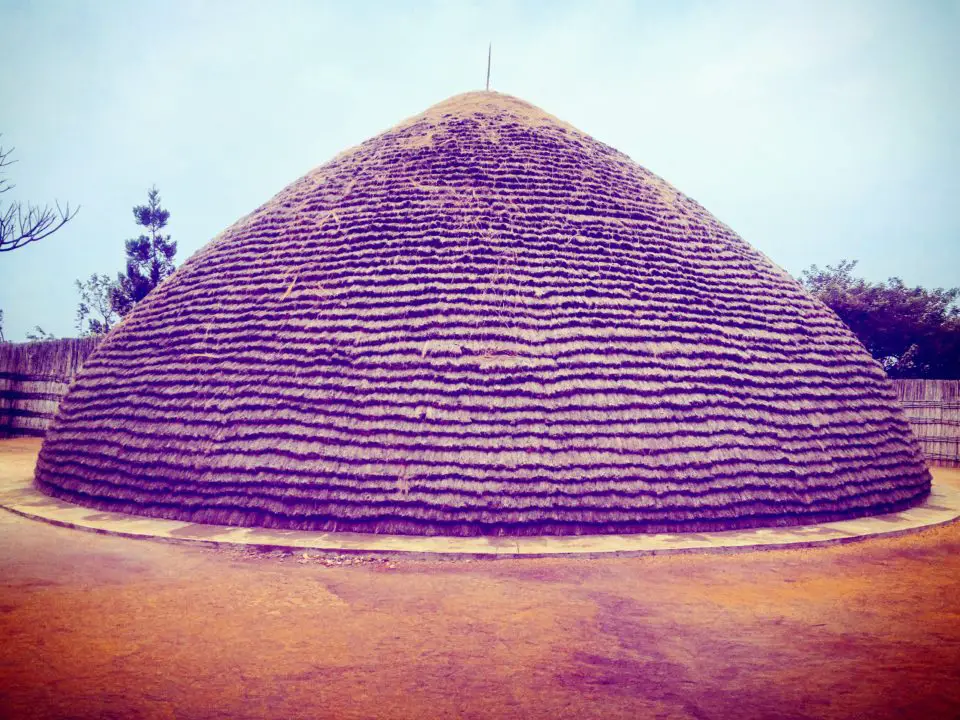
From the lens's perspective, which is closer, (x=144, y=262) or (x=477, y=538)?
(x=477, y=538)

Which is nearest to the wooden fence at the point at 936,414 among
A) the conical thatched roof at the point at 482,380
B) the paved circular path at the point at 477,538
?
the conical thatched roof at the point at 482,380

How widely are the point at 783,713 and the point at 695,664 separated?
61 centimetres

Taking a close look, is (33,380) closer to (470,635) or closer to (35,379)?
(35,379)

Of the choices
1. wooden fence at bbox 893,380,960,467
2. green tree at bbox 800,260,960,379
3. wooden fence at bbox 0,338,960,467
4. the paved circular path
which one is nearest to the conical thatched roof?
the paved circular path

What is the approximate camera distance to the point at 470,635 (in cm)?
399

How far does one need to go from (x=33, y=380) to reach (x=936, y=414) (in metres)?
22.8

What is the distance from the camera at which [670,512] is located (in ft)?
21.6

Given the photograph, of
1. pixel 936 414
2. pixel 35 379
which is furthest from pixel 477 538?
pixel 35 379

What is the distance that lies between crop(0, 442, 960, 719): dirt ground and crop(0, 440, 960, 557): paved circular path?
0.59 feet

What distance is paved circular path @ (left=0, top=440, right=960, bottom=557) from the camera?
5836mm

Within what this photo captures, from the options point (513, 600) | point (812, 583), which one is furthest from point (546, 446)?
point (812, 583)

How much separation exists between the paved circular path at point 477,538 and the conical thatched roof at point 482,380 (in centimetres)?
20

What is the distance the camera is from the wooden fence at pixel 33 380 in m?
15.8

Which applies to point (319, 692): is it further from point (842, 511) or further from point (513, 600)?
point (842, 511)
